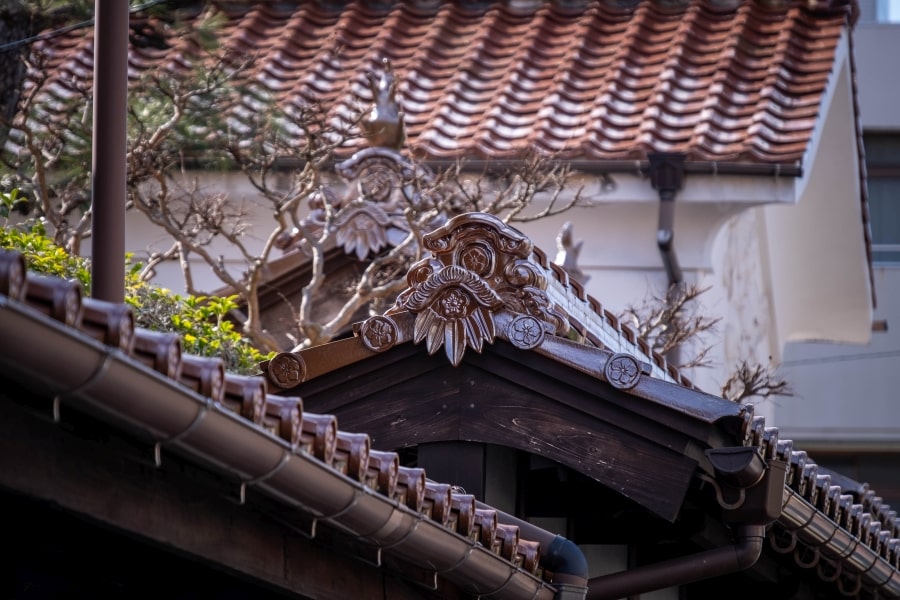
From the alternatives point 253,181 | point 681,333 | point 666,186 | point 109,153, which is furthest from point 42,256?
point 666,186

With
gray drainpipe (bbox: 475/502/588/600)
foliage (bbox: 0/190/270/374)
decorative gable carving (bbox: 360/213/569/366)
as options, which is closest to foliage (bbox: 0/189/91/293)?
foliage (bbox: 0/190/270/374)

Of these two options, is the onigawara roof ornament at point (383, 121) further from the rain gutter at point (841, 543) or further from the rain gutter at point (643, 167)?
the rain gutter at point (841, 543)

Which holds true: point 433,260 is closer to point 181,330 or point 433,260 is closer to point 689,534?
point 689,534

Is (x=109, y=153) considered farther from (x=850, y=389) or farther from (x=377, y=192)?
(x=850, y=389)

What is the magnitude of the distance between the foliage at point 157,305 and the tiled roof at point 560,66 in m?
4.32

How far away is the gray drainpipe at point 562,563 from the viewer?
588 cm

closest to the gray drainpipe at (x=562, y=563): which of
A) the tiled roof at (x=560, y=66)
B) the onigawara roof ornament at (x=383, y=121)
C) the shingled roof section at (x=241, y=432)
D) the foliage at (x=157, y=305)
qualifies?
the shingled roof section at (x=241, y=432)

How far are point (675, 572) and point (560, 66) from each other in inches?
343

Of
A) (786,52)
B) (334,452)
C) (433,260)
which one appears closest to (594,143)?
(786,52)

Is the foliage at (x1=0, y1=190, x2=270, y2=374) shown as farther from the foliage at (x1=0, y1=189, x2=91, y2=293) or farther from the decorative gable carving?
the decorative gable carving

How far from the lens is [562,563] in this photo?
5.90m

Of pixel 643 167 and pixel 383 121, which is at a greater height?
pixel 383 121

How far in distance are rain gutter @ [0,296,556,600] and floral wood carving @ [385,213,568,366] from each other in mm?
1332

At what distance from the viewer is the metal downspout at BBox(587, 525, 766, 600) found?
6414 millimetres
